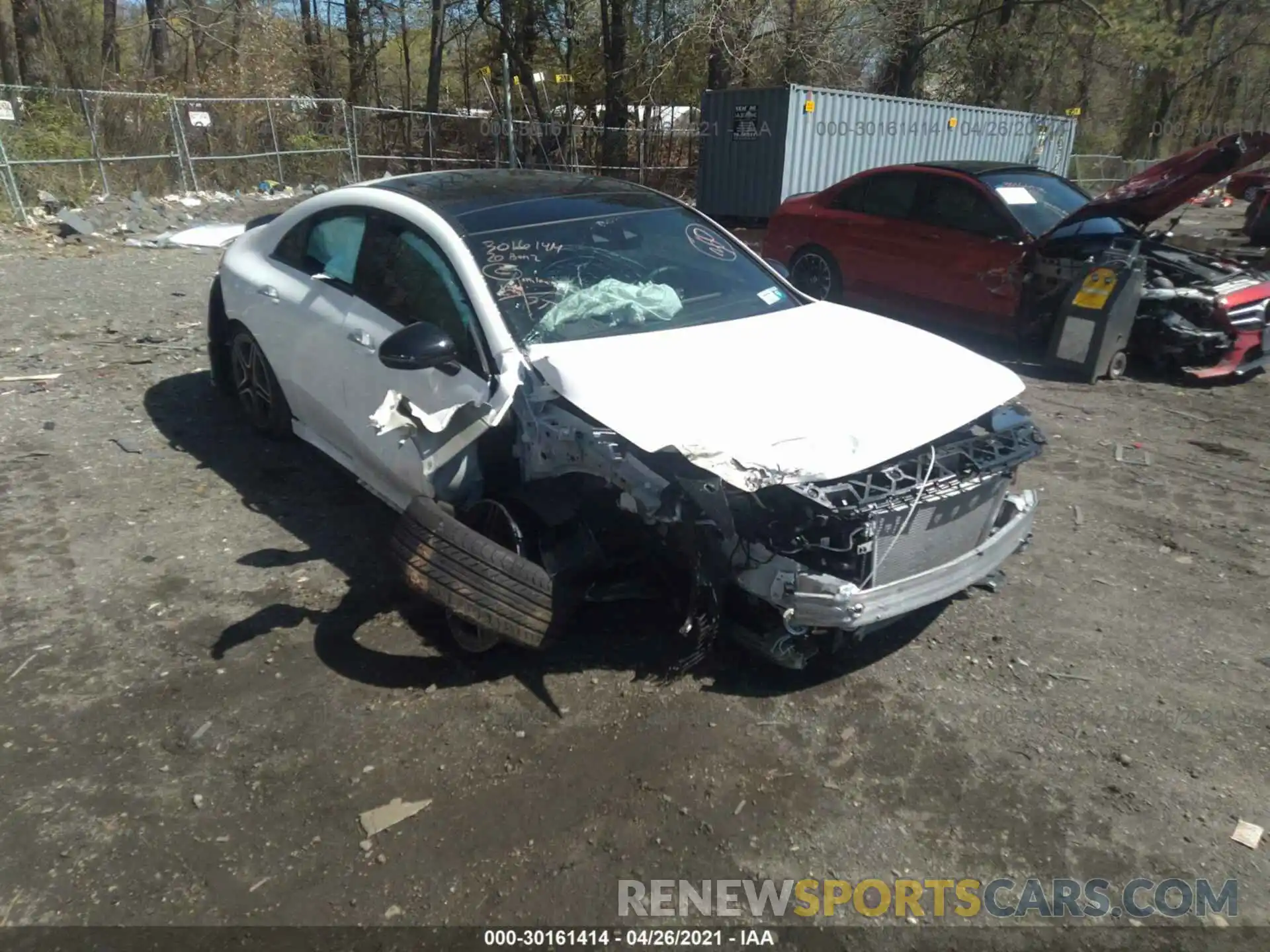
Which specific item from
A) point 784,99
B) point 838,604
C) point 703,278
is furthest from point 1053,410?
point 784,99

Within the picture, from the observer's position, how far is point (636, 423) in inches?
120

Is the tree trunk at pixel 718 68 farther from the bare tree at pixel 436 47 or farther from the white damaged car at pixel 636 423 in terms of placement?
the white damaged car at pixel 636 423

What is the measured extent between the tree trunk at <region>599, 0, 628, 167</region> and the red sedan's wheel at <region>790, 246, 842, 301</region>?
10877mm

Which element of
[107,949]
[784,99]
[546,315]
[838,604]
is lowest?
[107,949]

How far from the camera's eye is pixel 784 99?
44.3ft

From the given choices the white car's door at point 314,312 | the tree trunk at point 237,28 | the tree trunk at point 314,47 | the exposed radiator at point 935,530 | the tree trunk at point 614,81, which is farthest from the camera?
the tree trunk at point 314,47

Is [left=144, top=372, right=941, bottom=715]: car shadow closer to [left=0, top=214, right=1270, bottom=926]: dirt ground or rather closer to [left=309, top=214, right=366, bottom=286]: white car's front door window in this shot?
[left=0, top=214, right=1270, bottom=926]: dirt ground

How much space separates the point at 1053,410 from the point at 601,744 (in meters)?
5.04

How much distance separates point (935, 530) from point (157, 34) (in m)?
28.3

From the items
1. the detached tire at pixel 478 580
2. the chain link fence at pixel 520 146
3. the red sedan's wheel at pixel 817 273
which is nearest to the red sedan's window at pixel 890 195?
the red sedan's wheel at pixel 817 273

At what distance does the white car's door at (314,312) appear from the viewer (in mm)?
4418

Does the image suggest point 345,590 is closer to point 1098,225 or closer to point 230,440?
point 230,440

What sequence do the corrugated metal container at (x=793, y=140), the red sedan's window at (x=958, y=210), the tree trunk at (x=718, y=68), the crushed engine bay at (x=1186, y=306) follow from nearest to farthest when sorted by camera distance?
the crushed engine bay at (x=1186, y=306) → the red sedan's window at (x=958, y=210) → the corrugated metal container at (x=793, y=140) → the tree trunk at (x=718, y=68)

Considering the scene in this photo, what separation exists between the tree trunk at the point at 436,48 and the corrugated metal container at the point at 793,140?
39.5 feet
